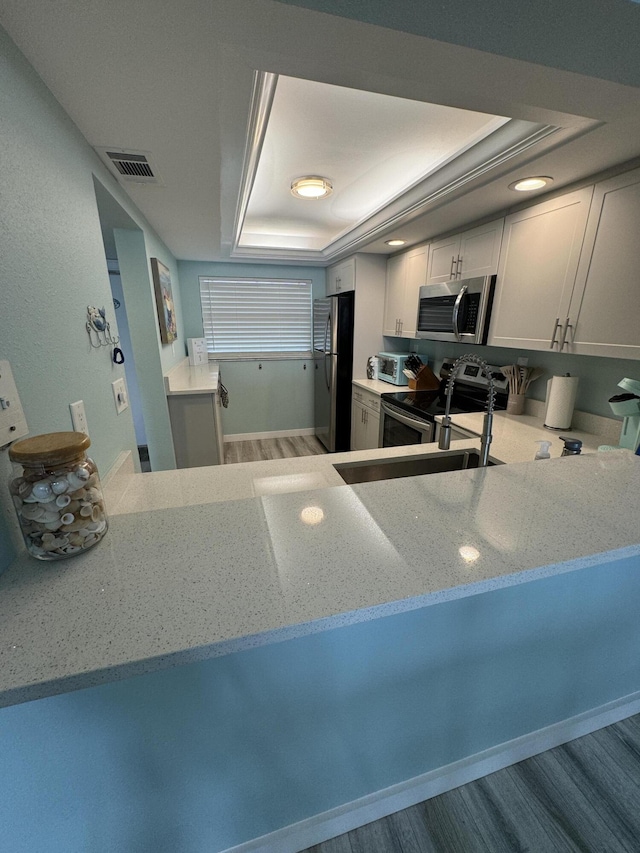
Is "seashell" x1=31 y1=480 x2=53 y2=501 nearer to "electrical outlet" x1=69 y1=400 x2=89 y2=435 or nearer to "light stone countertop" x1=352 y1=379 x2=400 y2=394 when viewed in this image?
"electrical outlet" x1=69 y1=400 x2=89 y2=435

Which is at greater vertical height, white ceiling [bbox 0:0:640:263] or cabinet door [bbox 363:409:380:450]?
white ceiling [bbox 0:0:640:263]

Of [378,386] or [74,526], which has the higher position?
[74,526]

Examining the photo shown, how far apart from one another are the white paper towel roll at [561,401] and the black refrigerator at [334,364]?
1.99 m

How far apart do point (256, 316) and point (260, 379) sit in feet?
2.64

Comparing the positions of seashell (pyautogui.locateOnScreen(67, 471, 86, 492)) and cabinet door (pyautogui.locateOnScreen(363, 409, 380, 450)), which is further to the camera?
cabinet door (pyautogui.locateOnScreen(363, 409, 380, 450))

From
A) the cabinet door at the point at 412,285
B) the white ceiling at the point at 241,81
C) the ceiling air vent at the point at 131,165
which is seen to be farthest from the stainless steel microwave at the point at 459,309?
the ceiling air vent at the point at 131,165

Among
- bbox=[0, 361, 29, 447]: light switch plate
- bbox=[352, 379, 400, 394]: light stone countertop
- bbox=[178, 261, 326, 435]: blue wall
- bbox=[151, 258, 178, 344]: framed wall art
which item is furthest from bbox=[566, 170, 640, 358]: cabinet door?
bbox=[178, 261, 326, 435]: blue wall

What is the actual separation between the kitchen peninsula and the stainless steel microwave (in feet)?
4.41

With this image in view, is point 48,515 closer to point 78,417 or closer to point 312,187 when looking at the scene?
point 78,417

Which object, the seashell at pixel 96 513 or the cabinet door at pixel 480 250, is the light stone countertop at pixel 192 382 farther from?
the cabinet door at pixel 480 250

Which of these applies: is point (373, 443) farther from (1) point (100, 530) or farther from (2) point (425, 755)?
(1) point (100, 530)

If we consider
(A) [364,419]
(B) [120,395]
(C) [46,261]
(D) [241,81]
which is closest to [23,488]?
(C) [46,261]

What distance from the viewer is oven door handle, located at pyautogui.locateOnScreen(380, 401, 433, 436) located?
2.34 m

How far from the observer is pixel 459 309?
7.91ft
